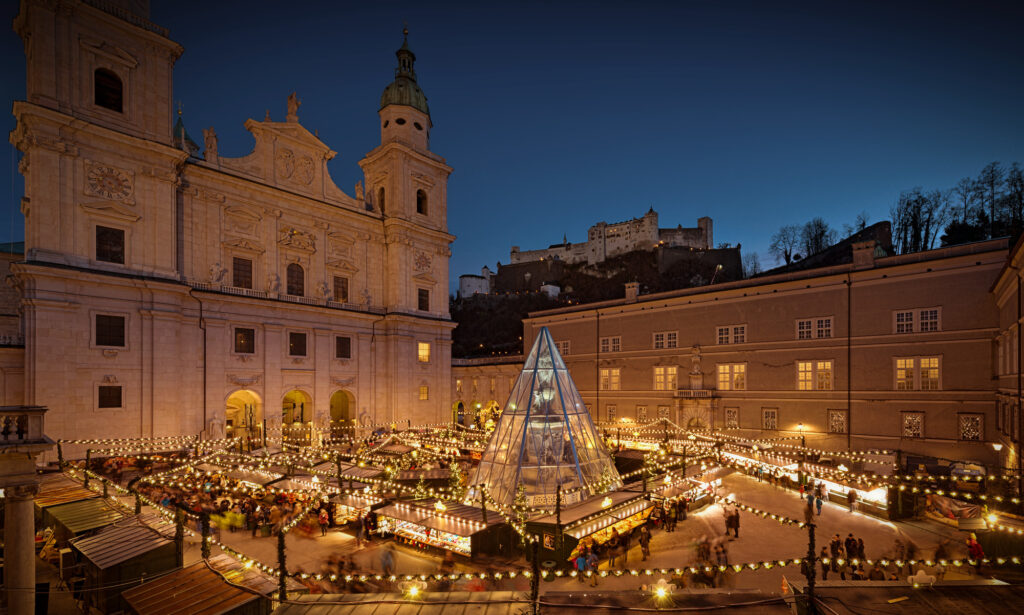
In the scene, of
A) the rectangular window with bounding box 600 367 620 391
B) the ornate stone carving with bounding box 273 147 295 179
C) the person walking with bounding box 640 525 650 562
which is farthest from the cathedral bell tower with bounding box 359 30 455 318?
the person walking with bounding box 640 525 650 562

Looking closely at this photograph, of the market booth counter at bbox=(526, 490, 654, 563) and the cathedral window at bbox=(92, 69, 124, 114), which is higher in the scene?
the cathedral window at bbox=(92, 69, 124, 114)

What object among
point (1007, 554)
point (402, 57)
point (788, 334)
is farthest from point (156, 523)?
point (402, 57)

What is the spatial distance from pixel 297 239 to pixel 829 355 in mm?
34722

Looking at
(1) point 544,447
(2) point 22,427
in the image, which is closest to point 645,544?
(1) point 544,447

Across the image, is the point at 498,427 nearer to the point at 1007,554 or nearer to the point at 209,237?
the point at 1007,554

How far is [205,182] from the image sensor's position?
31312mm

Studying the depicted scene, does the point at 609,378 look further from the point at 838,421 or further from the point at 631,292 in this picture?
the point at 838,421

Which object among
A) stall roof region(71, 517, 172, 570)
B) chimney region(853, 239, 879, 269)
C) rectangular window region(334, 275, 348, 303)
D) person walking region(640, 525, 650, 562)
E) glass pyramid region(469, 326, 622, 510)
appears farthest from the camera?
rectangular window region(334, 275, 348, 303)

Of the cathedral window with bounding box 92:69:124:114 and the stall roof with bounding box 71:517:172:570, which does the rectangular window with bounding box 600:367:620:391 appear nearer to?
the stall roof with bounding box 71:517:172:570

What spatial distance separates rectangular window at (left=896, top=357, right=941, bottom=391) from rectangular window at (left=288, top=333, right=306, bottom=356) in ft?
118

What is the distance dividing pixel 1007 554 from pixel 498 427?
49.0 ft

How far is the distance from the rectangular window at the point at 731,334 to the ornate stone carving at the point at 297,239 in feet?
94.1

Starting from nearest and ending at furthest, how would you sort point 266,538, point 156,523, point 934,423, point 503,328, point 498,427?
point 156,523, point 266,538, point 498,427, point 934,423, point 503,328

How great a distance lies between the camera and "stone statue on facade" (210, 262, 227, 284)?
31.2 meters
